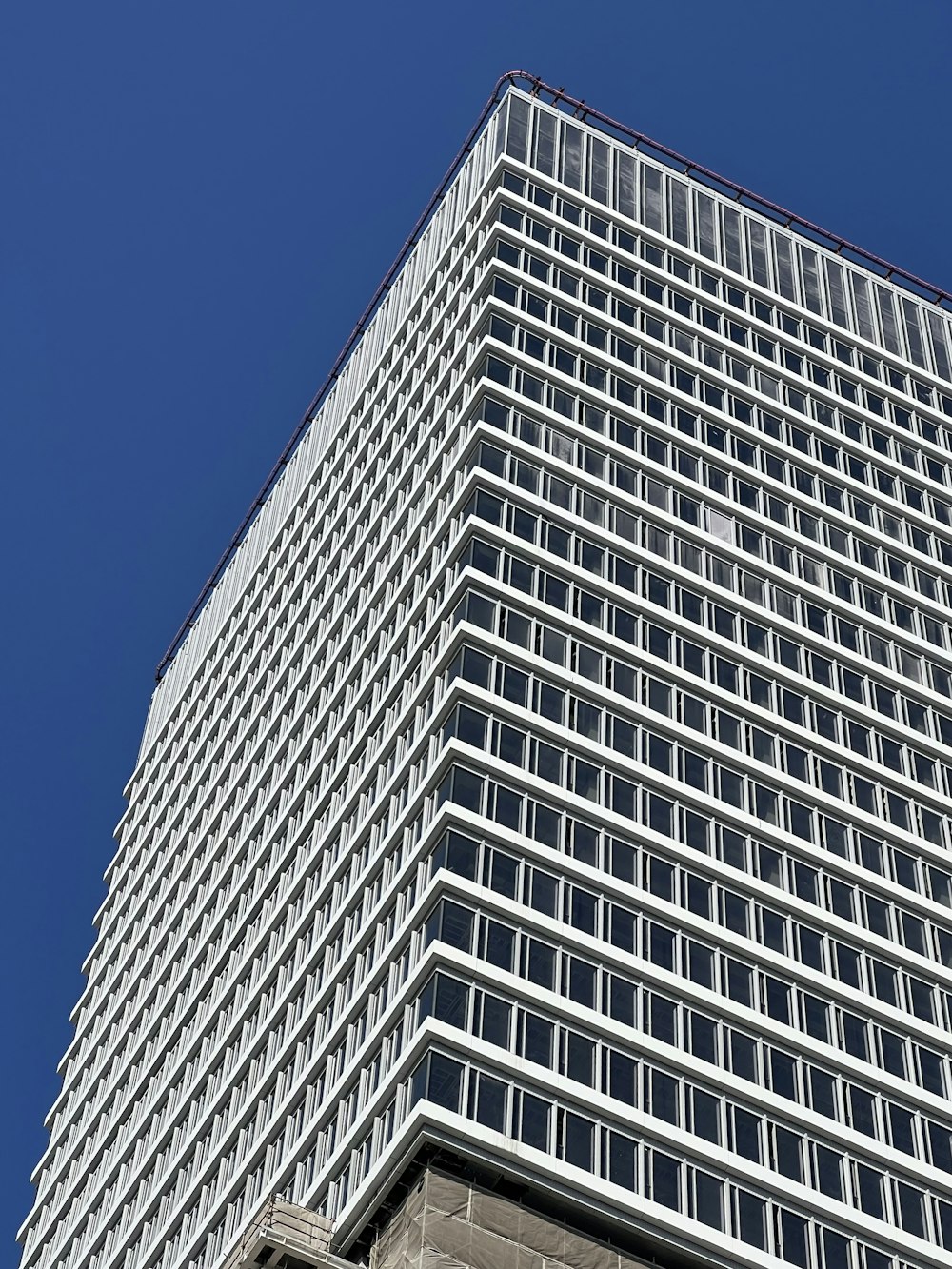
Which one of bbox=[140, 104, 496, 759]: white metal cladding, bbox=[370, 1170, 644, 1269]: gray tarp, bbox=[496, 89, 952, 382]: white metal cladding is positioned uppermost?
bbox=[496, 89, 952, 382]: white metal cladding

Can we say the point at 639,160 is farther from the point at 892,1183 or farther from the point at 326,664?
the point at 892,1183

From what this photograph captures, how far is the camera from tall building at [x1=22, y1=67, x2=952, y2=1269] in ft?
254

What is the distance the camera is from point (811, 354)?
118875 mm

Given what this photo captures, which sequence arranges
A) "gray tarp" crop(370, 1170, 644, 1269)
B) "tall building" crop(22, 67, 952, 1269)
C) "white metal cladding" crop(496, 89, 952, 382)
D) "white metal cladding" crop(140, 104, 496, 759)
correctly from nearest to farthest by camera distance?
"gray tarp" crop(370, 1170, 644, 1269) < "tall building" crop(22, 67, 952, 1269) < "white metal cladding" crop(496, 89, 952, 382) < "white metal cladding" crop(140, 104, 496, 759)

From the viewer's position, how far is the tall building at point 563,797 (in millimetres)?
77312

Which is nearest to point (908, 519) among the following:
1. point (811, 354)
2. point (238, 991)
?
point (811, 354)

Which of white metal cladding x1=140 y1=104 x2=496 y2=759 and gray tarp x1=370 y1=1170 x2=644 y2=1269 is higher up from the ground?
white metal cladding x1=140 y1=104 x2=496 y2=759

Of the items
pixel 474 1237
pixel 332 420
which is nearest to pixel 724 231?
pixel 332 420

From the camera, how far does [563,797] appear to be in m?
86.5

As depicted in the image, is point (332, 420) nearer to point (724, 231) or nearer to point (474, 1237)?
point (724, 231)

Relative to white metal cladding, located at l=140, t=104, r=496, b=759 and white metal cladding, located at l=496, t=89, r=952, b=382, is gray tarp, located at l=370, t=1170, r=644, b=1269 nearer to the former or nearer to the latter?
white metal cladding, located at l=140, t=104, r=496, b=759

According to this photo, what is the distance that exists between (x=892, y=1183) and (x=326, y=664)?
37224 millimetres

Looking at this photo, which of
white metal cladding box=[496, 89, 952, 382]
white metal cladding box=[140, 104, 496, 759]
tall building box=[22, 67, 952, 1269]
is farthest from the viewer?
white metal cladding box=[140, 104, 496, 759]

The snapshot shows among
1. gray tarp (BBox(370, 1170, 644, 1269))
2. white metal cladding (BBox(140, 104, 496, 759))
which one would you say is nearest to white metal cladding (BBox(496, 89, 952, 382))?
white metal cladding (BBox(140, 104, 496, 759))
